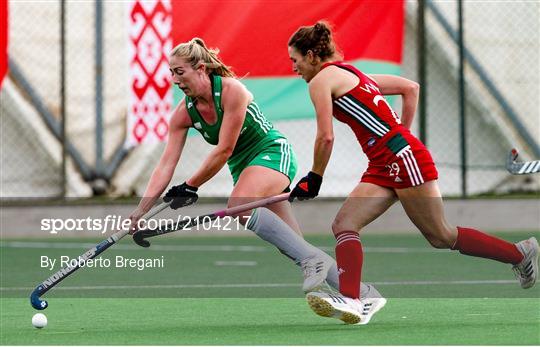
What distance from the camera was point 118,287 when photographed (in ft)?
30.5

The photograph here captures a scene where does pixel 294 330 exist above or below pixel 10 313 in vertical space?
above

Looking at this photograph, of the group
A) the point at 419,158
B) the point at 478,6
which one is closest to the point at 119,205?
the point at 478,6

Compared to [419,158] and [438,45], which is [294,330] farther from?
[438,45]

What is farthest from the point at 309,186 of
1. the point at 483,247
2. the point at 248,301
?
the point at 248,301

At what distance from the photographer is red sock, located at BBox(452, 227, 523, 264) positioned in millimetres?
7223

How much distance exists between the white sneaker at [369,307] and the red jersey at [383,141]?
1.90 ft

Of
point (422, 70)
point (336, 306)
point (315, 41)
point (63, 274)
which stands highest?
point (315, 41)

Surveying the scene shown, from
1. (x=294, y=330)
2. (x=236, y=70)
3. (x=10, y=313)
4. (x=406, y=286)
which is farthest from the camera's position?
(x=236, y=70)

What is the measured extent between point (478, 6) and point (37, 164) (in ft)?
15.5

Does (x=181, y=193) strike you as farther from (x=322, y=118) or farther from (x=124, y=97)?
(x=124, y=97)

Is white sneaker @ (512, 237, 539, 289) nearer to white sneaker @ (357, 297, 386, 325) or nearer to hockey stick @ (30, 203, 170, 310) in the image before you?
white sneaker @ (357, 297, 386, 325)

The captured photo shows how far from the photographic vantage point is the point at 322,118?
679 centimetres

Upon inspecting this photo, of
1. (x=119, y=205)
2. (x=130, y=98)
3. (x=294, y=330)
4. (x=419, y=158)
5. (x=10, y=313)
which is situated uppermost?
(x=419, y=158)

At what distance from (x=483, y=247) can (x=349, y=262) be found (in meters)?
0.76
